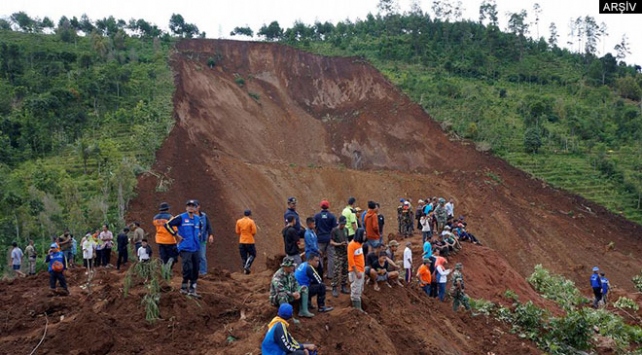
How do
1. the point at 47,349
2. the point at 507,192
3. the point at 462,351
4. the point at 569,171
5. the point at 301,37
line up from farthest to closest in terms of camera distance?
the point at 301,37
the point at 569,171
the point at 507,192
the point at 462,351
the point at 47,349

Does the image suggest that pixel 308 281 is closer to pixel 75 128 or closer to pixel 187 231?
pixel 187 231

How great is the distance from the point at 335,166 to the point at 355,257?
28.6 m

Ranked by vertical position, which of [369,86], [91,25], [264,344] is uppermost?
[91,25]

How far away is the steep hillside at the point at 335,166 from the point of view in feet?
87.5

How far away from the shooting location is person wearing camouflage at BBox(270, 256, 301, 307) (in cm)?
798

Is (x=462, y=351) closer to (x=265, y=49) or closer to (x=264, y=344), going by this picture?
(x=264, y=344)

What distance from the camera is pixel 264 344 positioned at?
668 centimetres

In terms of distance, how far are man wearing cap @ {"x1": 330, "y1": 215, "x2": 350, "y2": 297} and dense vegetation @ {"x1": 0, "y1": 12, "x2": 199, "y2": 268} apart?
14.1 m

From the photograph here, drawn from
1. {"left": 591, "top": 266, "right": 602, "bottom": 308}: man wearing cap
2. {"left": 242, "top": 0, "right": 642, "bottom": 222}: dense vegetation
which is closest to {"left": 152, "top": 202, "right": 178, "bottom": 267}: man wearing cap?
{"left": 591, "top": 266, "right": 602, "bottom": 308}: man wearing cap

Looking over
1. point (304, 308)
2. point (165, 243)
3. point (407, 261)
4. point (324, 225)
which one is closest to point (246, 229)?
point (165, 243)

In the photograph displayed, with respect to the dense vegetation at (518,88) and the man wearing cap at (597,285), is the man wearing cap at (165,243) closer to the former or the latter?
the man wearing cap at (597,285)

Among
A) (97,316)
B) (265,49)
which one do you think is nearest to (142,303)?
(97,316)

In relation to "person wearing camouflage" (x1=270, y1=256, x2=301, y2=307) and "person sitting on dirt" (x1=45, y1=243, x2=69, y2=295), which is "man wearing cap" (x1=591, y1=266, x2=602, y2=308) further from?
"person sitting on dirt" (x1=45, y1=243, x2=69, y2=295)

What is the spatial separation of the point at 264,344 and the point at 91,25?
63.0 meters
